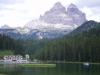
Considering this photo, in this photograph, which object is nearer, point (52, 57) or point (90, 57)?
point (90, 57)

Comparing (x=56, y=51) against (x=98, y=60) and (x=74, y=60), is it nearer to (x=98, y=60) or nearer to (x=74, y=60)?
(x=74, y=60)

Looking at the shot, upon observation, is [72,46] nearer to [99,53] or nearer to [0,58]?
[99,53]

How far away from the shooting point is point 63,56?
195 metres

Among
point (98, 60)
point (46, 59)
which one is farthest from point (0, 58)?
point (98, 60)

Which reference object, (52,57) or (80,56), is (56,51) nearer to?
(52,57)

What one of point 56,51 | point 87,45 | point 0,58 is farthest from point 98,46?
point 0,58

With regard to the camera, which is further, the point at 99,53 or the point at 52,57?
the point at 52,57

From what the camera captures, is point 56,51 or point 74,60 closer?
point 74,60

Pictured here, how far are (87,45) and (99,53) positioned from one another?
664 inches

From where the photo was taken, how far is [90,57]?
184 meters

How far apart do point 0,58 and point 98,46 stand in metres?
51.6

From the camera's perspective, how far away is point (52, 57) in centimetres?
19850

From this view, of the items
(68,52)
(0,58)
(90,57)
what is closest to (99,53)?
(90,57)

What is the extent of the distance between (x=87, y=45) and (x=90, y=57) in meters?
15.8
